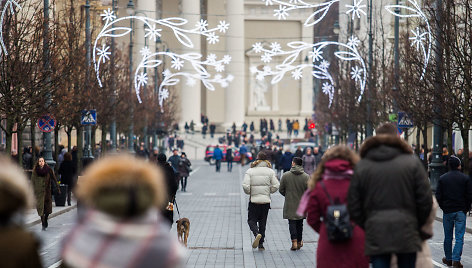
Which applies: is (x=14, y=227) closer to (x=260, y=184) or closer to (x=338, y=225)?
(x=338, y=225)

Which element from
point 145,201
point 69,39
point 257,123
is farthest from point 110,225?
point 257,123

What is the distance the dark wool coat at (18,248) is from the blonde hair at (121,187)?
33cm

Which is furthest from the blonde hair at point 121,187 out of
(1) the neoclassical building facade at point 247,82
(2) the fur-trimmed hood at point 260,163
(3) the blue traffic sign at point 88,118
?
(1) the neoclassical building facade at point 247,82

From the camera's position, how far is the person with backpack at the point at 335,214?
25.0ft

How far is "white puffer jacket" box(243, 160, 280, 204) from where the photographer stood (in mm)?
16422

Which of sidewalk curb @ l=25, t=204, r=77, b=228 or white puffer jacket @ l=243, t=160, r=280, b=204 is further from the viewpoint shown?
sidewalk curb @ l=25, t=204, r=77, b=228

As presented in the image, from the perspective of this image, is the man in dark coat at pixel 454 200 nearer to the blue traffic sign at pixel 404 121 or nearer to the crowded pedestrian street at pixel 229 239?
the crowded pedestrian street at pixel 229 239

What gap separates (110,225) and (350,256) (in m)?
3.33

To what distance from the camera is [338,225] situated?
7.57 m

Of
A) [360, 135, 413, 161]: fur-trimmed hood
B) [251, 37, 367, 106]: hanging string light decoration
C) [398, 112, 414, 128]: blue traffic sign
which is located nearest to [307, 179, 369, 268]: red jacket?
[360, 135, 413, 161]: fur-trimmed hood

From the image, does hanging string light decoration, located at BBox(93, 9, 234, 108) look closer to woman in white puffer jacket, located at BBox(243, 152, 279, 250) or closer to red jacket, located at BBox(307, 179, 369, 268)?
woman in white puffer jacket, located at BBox(243, 152, 279, 250)

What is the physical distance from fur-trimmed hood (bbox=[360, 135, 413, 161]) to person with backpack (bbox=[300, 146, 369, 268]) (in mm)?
198

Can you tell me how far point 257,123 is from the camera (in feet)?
333

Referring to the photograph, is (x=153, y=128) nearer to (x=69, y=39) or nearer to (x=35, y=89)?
(x=69, y=39)
